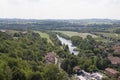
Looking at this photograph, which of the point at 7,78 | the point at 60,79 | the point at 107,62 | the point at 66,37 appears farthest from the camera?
the point at 66,37

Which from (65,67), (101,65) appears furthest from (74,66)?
(101,65)

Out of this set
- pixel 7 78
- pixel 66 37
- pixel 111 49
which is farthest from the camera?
pixel 66 37

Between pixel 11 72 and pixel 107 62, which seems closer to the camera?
pixel 11 72

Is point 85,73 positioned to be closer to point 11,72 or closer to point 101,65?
point 101,65

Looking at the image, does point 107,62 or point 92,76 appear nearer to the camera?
point 92,76

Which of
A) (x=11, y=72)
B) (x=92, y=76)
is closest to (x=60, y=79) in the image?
(x=11, y=72)

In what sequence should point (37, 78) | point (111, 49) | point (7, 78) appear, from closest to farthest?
1. point (7, 78)
2. point (37, 78)
3. point (111, 49)

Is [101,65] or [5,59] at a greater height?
[5,59]

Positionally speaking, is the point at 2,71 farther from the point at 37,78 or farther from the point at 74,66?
the point at 74,66

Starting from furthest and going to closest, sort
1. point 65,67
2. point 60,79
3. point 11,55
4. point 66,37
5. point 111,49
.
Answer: point 66,37 < point 111,49 < point 65,67 < point 11,55 < point 60,79

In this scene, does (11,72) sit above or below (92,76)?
above
